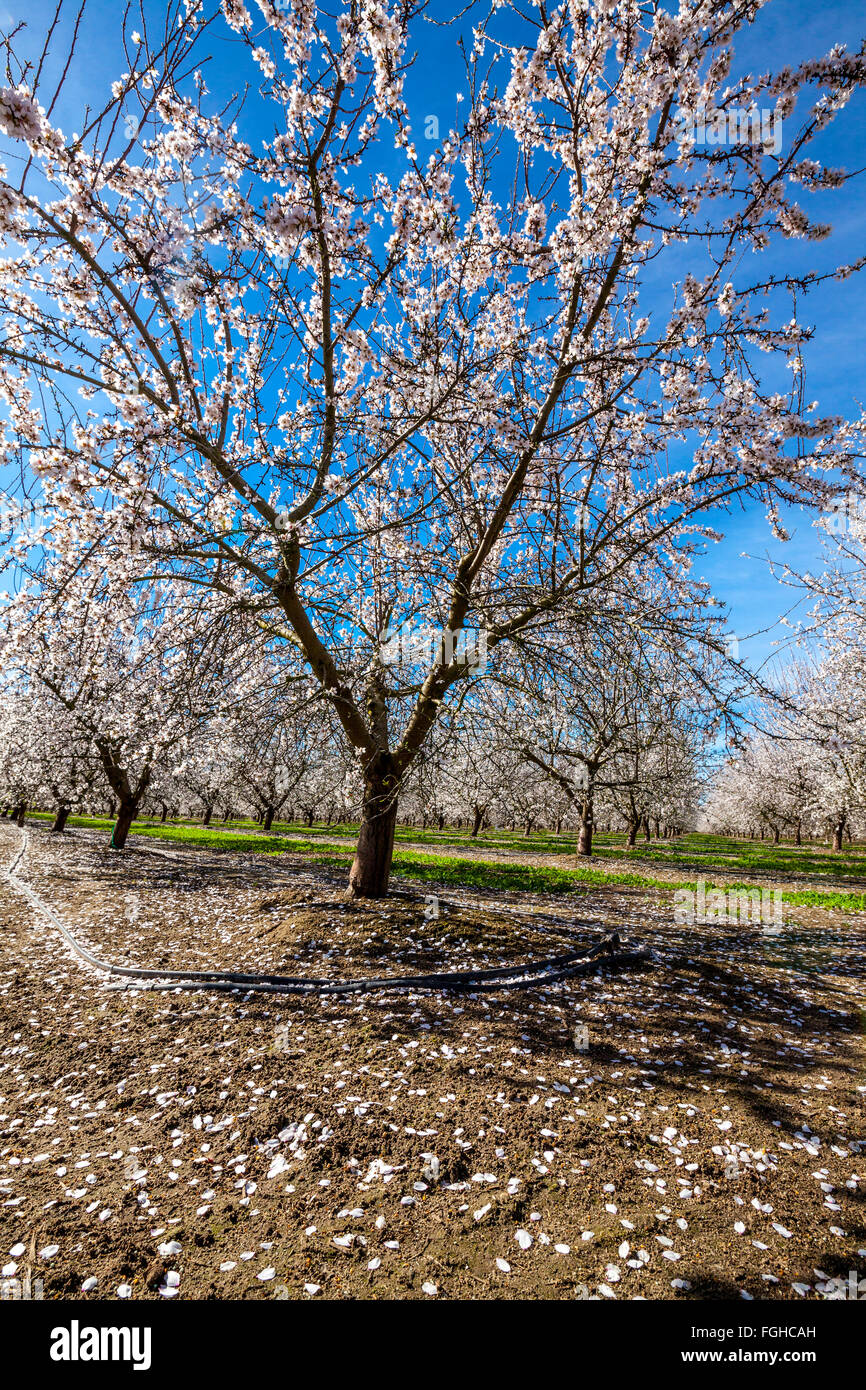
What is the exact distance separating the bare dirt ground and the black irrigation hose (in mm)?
163

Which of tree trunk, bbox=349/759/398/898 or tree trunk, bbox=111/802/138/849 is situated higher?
tree trunk, bbox=349/759/398/898

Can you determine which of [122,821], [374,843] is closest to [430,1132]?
[374,843]

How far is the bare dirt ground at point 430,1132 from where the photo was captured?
8.94ft

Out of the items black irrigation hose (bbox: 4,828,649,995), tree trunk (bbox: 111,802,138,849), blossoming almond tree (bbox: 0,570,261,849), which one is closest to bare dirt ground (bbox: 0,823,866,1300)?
black irrigation hose (bbox: 4,828,649,995)

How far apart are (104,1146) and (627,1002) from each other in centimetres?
473

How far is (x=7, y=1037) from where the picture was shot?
5332mm

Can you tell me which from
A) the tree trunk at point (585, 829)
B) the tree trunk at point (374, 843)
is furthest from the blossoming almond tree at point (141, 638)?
the tree trunk at point (585, 829)

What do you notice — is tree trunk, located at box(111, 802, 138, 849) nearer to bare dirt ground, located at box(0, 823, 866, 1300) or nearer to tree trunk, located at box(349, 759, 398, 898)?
bare dirt ground, located at box(0, 823, 866, 1300)

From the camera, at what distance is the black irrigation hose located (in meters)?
5.88

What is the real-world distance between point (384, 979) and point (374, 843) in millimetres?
2726

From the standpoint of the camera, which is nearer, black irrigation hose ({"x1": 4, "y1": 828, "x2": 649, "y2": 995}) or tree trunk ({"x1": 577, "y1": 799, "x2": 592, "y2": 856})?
black irrigation hose ({"x1": 4, "y1": 828, "x2": 649, "y2": 995})

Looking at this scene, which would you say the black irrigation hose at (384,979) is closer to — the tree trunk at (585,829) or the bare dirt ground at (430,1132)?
the bare dirt ground at (430,1132)
